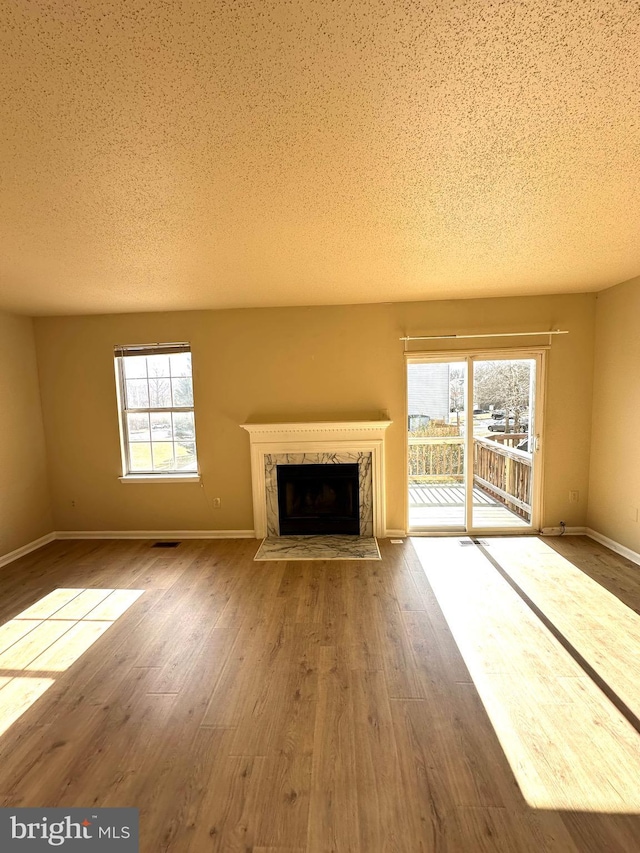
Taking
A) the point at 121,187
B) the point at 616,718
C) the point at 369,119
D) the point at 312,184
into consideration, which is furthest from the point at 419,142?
the point at 616,718

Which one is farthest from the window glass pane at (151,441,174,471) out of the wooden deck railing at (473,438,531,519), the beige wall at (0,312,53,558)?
the wooden deck railing at (473,438,531,519)

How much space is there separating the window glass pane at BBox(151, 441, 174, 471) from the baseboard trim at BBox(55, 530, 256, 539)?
751 mm

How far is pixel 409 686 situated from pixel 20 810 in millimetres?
1760

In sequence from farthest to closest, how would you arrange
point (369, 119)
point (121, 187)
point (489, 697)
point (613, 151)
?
1. point (489, 697)
2. point (121, 187)
3. point (613, 151)
4. point (369, 119)

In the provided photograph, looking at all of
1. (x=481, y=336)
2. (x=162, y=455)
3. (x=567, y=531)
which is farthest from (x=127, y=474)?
(x=567, y=531)

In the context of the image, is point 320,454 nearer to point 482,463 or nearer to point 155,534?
point 482,463

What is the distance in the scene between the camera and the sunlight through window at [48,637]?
6.75ft

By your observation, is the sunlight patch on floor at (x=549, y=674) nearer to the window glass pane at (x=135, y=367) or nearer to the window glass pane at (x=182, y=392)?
the window glass pane at (x=182, y=392)

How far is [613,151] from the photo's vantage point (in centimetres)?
149

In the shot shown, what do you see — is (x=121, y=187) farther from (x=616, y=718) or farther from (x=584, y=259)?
(x=616, y=718)

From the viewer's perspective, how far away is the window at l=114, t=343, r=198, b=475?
166 inches

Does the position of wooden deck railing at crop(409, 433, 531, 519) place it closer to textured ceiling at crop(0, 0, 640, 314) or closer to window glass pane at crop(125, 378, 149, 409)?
textured ceiling at crop(0, 0, 640, 314)

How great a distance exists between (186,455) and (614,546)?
4.61 metres

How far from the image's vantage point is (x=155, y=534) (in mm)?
4336
